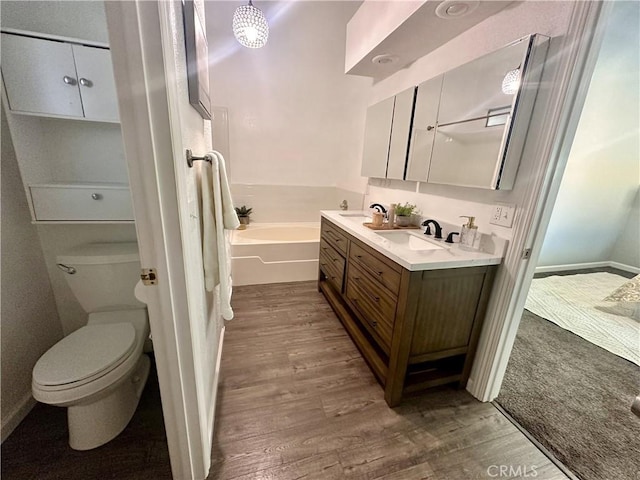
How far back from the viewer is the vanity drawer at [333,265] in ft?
7.00

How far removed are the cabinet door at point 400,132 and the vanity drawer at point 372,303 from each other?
2.87ft

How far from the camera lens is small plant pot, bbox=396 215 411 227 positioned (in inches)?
76.4

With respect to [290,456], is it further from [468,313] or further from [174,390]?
[468,313]

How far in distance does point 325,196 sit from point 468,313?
8.49 ft

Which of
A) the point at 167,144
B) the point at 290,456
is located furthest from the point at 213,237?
the point at 290,456

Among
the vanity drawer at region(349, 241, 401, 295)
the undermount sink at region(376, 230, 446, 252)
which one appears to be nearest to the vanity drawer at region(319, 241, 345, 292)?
the vanity drawer at region(349, 241, 401, 295)

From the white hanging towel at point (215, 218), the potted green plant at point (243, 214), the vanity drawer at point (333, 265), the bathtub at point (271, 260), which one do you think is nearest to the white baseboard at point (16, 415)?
the white hanging towel at point (215, 218)

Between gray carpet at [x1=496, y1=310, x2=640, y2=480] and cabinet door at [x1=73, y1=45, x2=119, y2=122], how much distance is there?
2.66 metres

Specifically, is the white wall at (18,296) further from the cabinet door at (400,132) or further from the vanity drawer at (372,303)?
the cabinet door at (400,132)

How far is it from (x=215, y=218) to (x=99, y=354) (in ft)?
2.71

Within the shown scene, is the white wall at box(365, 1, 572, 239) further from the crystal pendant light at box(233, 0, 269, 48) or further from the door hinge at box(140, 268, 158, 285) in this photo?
the door hinge at box(140, 268, 158, 285)

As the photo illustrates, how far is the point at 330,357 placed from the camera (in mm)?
1807

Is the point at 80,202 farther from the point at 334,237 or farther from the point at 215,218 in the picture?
the point at 334,237

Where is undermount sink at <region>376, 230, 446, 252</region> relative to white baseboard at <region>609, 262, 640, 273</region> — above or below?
above
